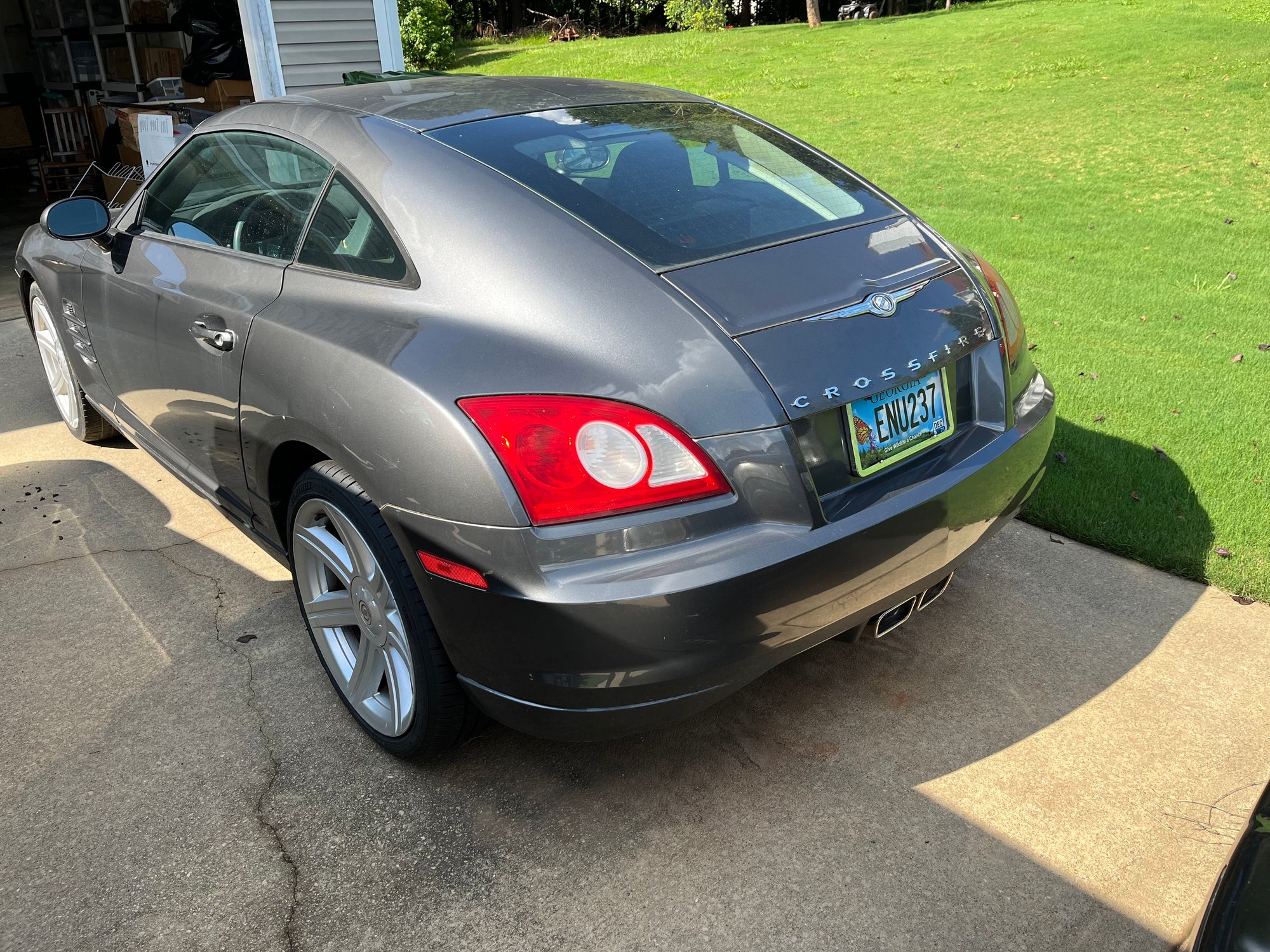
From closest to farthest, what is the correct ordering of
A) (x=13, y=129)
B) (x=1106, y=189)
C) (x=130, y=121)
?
(x=130, y=121) → (x=1106, y=189) → (x=13, y=129)

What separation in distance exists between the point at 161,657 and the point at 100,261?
151 centimetres

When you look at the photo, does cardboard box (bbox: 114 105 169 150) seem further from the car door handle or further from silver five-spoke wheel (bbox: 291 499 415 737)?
silver five-spoke wheel (bbox: 291 499 415 737)

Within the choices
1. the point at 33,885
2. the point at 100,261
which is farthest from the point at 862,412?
the point at 100,261

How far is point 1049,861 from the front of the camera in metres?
2.25

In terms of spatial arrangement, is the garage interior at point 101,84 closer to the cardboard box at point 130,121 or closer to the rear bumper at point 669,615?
the cardboard box at point 130,121

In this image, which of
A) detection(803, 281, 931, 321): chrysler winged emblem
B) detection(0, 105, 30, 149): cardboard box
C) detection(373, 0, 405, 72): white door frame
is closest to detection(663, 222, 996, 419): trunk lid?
detection(803, 281, 931, 321): chrysler winged emblem

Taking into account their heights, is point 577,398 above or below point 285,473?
above

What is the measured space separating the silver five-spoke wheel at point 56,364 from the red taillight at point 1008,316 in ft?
12.3

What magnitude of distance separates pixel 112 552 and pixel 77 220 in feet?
4.02

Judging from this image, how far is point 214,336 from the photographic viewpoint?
280 centimetres

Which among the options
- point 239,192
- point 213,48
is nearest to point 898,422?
point 239,192

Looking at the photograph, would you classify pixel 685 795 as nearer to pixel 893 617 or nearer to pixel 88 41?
pixel 893 617

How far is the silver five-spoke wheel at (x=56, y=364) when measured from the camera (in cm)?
445

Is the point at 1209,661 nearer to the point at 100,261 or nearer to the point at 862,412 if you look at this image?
the point at 862,412
